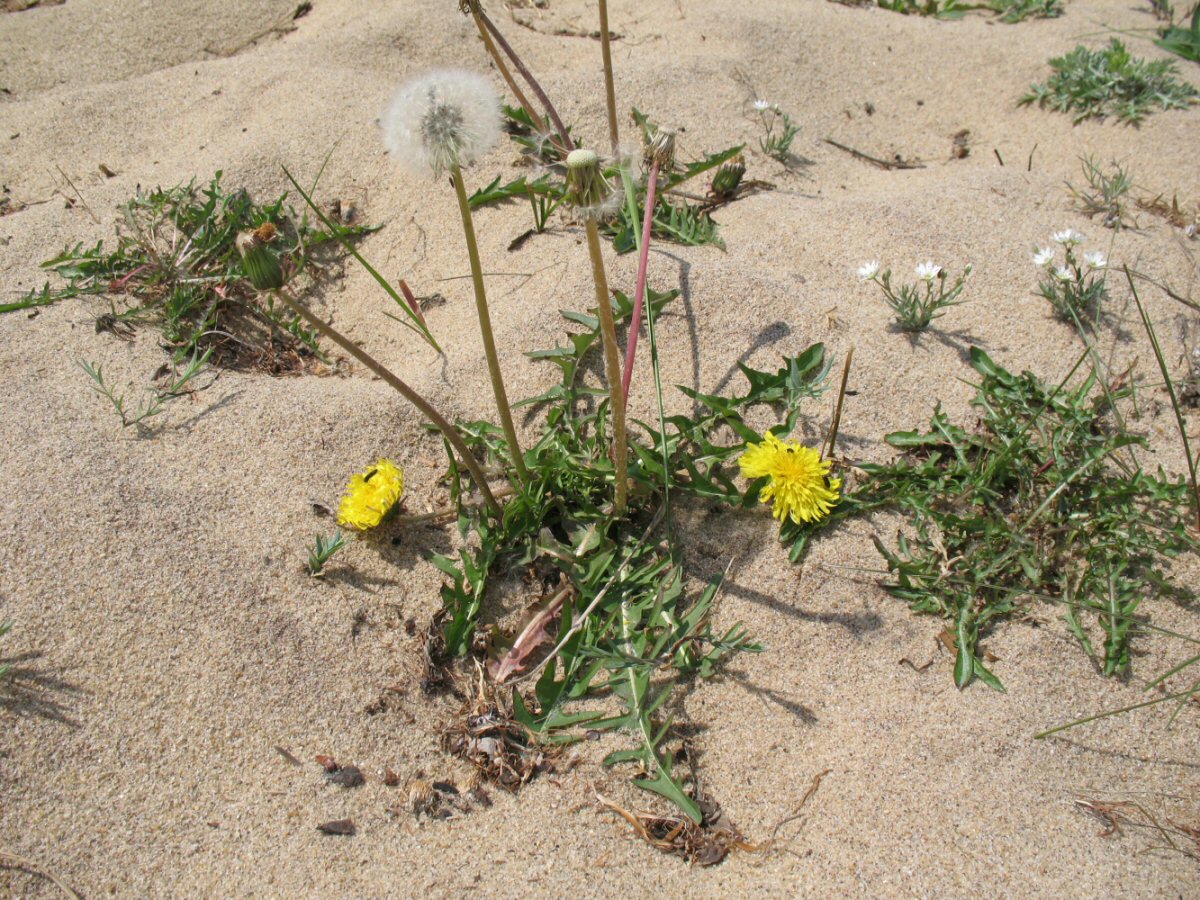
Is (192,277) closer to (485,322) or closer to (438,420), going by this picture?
(438,420)

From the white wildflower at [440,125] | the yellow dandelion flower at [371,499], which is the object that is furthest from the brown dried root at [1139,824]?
the white wildflower at [440,125]

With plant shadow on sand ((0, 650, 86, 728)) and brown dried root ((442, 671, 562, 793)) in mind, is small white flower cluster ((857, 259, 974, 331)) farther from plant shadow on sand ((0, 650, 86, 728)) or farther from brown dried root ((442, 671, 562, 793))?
plant shadow on sand ((0, 650, 86, 728))

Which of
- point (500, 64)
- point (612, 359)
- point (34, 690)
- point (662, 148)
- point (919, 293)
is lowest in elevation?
point (34, 690)

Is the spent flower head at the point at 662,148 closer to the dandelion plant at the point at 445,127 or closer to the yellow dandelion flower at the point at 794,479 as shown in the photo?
the dandelion plant at the point at 445,127

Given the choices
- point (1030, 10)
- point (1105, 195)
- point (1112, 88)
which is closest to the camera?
point (1105, 195)

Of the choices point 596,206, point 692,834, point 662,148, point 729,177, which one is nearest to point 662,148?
point 662,148

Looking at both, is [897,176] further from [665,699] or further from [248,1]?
[248,1]
